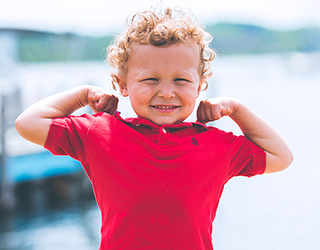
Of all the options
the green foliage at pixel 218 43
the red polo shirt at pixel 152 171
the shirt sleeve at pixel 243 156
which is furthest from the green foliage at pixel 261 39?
the red polo shirt at pixel 152 171

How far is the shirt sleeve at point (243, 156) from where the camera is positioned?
1.37 metres

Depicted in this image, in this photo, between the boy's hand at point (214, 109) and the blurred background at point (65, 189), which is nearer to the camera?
the boy's hand at point (214, 109)

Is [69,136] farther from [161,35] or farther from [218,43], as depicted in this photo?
[218,43]

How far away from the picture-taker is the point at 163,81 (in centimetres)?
133

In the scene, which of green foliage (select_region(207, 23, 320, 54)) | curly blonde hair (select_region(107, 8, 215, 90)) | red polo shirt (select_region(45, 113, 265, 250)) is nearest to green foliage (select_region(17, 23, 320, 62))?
green foliage (select_region(207, 23, 320, 54))

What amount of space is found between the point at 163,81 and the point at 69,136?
352 millimetres

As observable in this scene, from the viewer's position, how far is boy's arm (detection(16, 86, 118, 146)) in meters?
1.35

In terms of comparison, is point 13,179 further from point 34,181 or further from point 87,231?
point 87,231

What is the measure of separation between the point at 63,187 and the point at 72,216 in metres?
0.64

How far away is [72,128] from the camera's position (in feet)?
4.42

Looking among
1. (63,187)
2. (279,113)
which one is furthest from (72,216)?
(279,113)

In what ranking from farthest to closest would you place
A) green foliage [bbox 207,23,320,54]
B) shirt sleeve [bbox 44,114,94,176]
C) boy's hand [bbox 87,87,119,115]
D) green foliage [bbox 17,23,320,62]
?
green foliage [bbox 207,23,320,54] → green foliage [bbox 17,23,320,62] → boy's hand [bbox 87,87,119,115] → shirt sleeve [bbox 44,114,94,176]

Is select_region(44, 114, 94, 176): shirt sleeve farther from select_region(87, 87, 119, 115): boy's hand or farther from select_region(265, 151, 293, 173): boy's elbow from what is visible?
select_region(265, 151, 293, 173): boy's elbow

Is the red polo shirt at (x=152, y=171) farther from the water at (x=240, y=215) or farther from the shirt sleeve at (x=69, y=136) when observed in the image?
the water at (x=240, y=215)
